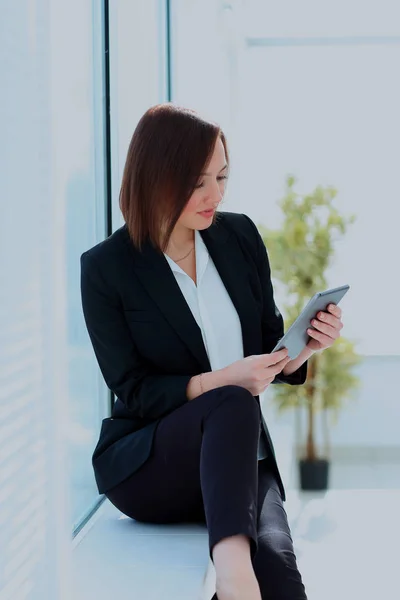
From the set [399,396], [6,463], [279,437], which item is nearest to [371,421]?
[399,396]

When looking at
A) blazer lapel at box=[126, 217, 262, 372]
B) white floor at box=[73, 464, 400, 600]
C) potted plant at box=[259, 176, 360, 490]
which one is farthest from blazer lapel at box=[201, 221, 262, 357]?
potted plant at box=[259, 176, 360, 490]

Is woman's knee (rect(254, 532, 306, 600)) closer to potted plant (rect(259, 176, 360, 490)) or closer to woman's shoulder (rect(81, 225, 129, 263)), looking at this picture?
woman's shoulder (rect(81, 225, 129, 263))

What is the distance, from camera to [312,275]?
486cm

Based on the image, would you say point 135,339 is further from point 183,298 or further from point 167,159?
point 167,159

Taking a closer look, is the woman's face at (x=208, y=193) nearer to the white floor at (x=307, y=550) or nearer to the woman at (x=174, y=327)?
the woman at (x=174, y=327)

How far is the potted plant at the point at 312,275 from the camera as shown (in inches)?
192

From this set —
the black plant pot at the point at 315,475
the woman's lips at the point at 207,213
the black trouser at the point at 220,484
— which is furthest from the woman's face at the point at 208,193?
the black plant pot at the point at 315,475

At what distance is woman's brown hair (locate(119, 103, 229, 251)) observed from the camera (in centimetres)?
202

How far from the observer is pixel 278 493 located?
205 cm

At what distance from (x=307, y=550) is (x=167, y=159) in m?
2.29

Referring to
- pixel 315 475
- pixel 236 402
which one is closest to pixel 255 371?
pixel 236 402

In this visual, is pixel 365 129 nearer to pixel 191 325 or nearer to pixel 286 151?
pixel 286 151

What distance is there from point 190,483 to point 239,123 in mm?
3309

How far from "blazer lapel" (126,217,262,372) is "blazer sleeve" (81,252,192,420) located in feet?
0.28
